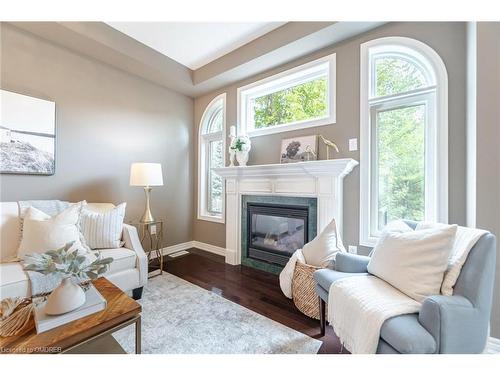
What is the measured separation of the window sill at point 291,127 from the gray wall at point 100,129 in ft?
4.41

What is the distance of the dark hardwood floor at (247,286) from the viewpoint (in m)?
1.68

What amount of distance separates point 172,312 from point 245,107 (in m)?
2.67

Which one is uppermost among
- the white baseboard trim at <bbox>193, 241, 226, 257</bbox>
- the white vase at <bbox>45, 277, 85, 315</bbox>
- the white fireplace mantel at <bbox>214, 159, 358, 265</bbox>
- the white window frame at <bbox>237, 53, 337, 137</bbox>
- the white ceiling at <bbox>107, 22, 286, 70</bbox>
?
the white ceiling at <bbox>107, 22, 286, 70</bbox>

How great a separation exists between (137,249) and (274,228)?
156cm

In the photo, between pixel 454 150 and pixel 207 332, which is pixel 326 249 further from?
pixel 454 150

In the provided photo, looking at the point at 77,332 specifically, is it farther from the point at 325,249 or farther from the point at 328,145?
the point at 328,145

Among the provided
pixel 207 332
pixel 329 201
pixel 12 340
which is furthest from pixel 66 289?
pixel 329 201

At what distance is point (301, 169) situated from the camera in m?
2.38

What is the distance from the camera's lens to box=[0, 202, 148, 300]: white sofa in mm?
1475

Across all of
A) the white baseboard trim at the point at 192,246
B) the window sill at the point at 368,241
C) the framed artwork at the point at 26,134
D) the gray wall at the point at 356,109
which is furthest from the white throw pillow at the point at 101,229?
the window sill at the point at 368,241

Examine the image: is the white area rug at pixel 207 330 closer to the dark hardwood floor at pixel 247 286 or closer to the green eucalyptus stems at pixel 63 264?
the dark hardwood floor at pixel 247 286

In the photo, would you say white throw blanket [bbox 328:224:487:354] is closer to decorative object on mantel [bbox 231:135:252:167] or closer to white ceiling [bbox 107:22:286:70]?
decorative object on mantel [bbox 231:135:252:167]

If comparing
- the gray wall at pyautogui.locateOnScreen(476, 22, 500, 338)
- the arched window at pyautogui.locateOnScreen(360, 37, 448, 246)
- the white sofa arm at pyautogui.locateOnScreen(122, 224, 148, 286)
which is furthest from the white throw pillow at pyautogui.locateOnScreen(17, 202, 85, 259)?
the gray wall at pyautogui.locateOnScreen(476, 22, 500, 338)

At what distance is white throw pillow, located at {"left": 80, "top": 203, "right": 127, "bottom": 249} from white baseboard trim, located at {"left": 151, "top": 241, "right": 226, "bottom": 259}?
128 cm
